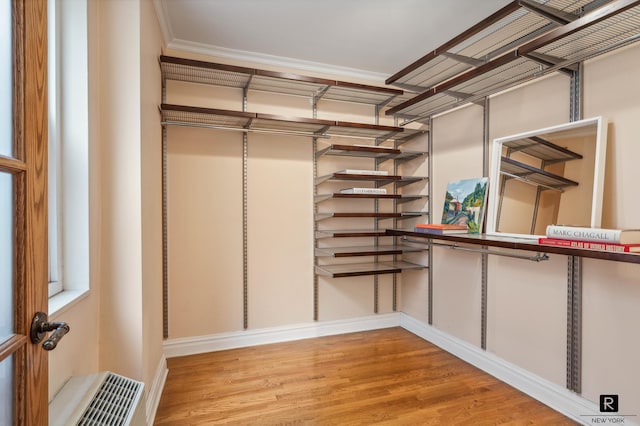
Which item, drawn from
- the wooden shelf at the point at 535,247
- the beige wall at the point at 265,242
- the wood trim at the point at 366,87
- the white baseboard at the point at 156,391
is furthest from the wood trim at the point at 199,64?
the white baseboard at the point at 156,391

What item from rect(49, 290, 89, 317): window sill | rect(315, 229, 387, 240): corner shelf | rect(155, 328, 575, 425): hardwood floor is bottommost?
rect(155, 328, 575, 425): hardwood floor

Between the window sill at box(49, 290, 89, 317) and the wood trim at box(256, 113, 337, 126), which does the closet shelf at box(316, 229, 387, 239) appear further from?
the window sill at box(49, 290, 89, 317)

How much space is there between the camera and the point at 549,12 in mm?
1693

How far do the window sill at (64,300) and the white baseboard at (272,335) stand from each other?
1.41 meters

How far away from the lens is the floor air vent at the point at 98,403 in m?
1.13

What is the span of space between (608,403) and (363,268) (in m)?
1.80

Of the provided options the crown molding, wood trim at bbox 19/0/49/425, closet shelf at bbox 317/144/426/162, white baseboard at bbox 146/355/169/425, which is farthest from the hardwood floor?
the crown molding

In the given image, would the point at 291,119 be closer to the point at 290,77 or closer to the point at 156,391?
the point at 290,77

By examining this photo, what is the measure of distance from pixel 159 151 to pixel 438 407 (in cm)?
253

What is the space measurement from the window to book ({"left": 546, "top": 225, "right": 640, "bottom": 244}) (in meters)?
2.28

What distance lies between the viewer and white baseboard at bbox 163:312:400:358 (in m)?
2.67

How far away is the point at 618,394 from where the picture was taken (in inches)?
66.3

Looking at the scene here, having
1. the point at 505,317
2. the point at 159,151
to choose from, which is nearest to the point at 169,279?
the point at 159,151

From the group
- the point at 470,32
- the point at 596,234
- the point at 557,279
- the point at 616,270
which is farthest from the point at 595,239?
the point at 470,32
